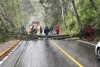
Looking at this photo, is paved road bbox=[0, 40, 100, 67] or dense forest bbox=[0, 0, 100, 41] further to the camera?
dense forest bbox=[0, 0, 100, 41]

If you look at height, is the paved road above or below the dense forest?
below

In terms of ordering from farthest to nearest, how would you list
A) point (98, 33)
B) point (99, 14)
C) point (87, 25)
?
1. point (87, 25)
2. point (98, 33)
3. point (99, 14)

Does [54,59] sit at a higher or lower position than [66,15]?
lower

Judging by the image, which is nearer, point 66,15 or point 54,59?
point 54,59

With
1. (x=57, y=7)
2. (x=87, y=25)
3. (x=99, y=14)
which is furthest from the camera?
(x=57, y=7)

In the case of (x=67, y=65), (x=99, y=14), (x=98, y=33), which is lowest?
(x=67, y=65)

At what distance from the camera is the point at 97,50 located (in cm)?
1240

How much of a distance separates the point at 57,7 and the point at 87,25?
29.0 m

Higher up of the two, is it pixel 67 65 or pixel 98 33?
pixel 98 33

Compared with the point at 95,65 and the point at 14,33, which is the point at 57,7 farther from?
the point at 95,65

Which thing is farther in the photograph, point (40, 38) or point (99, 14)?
point (40, 38)

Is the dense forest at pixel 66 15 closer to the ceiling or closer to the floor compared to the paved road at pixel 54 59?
closer to the ceiling

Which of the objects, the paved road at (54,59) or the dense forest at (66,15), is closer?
the paved road at (54,59)

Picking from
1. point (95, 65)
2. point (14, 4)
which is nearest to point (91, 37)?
point (95, 65)
